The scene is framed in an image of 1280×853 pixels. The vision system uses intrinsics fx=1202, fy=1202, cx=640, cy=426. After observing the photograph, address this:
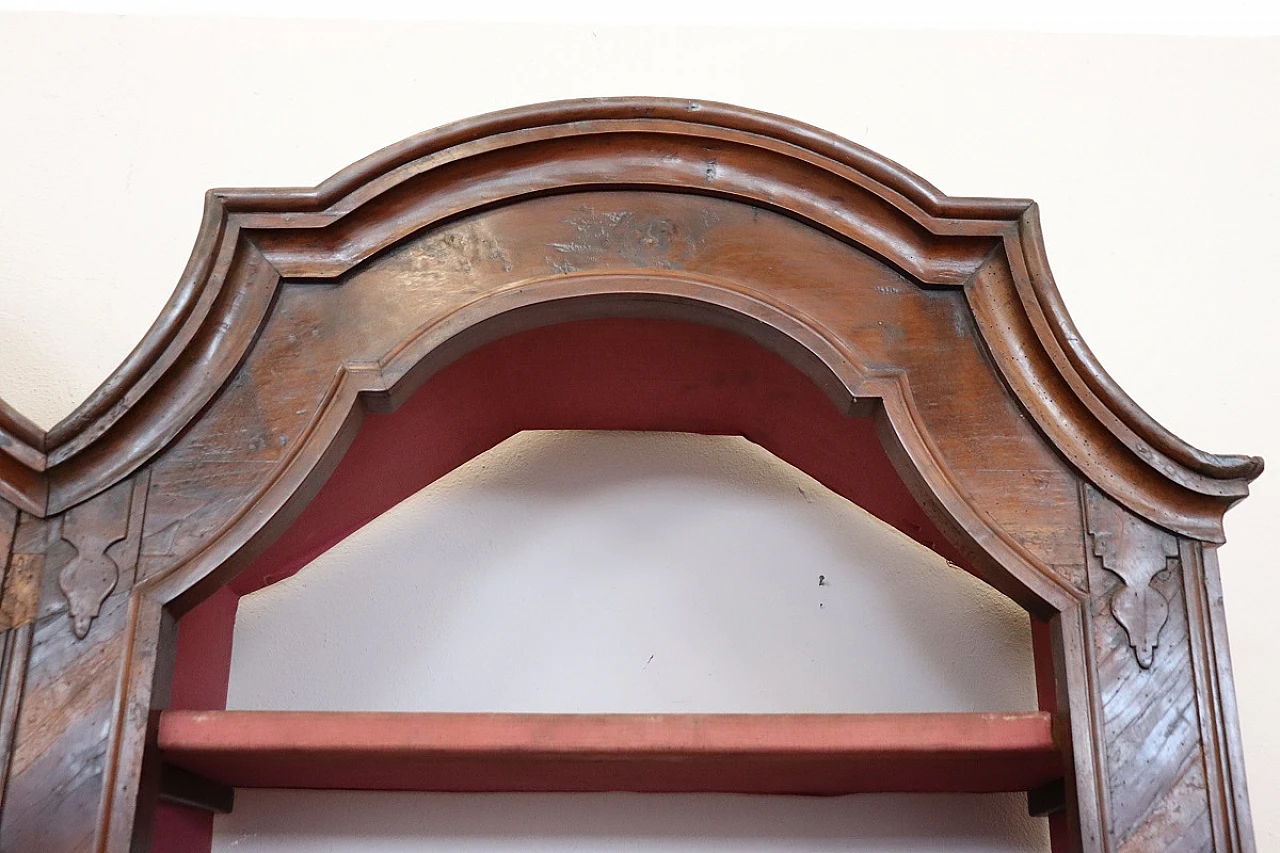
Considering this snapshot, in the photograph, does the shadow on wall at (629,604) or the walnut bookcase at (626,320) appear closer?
the walnut bookcase at (626,320)

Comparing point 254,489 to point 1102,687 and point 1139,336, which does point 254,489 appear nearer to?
point 1102,687

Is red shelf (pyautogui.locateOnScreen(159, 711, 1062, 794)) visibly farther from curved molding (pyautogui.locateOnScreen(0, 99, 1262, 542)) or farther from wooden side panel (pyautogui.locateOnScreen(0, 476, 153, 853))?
curved molding (pyautogui.locateOnScreen(0, 99, 1262, 542))

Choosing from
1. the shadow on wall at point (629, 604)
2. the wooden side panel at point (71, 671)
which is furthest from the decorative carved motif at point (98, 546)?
the shadow on wall at point (629, 604)

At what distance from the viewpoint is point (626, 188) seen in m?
1.13

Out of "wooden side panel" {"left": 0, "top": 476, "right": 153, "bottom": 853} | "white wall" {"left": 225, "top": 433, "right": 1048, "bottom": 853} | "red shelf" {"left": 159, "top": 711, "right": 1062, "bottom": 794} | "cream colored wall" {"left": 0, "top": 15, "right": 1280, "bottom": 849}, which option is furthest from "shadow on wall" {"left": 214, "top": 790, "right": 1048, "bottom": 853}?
"cream colored wall" {"left": 0, "top": 15, "right": 1280, "bottom": 849}

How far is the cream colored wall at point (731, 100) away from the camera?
5.03 ft

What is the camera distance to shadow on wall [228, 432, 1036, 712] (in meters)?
1.37

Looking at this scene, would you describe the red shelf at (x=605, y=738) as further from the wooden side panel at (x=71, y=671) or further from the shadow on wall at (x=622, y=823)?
the shadow on wall at (x=622, y=823)

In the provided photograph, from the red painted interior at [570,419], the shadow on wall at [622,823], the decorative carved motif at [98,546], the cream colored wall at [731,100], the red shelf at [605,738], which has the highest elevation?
the cream colored wall at [731,100]

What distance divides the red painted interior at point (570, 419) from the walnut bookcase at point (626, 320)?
52 mm

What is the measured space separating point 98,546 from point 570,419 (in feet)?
1.88

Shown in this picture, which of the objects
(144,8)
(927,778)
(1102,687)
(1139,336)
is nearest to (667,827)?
(927,778)

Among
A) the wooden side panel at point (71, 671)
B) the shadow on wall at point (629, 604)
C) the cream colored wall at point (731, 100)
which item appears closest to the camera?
the wooden side panel at point (71, 671)

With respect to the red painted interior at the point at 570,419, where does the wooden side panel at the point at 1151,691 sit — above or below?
below
